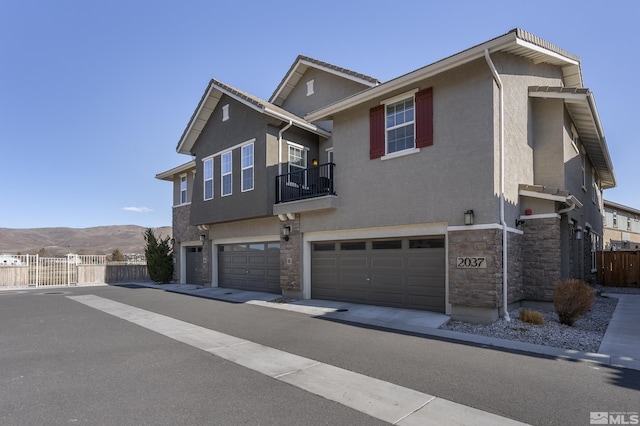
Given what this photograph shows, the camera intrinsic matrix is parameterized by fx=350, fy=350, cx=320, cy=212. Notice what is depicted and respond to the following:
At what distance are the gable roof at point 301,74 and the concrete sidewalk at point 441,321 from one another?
842 cm

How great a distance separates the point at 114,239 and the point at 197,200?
73.5m

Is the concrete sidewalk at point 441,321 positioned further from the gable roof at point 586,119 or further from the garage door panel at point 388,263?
the gable roof at point 586,119

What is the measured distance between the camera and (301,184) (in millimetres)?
13938

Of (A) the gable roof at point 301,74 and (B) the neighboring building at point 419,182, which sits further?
(A) the gable roof at point 301,74

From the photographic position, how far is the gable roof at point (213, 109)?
13695 millimetres

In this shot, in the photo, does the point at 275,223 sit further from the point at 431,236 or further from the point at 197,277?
the point at 197,277

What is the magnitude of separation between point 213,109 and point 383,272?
1152 centimetres

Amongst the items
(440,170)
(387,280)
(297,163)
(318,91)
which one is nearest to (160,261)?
(297,163)

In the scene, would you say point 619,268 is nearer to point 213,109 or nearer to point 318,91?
point 318,91

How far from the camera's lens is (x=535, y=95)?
1137 centimetres

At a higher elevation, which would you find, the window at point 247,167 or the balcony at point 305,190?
the window at point 247,167

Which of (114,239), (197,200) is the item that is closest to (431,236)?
(197,200)

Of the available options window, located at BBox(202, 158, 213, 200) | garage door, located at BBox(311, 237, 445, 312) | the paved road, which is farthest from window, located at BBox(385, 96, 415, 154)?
window, located at BBox(202, 158, 213, 200)

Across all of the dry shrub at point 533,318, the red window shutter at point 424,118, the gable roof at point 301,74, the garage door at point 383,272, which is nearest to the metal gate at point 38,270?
the gable roof at point 301,74
